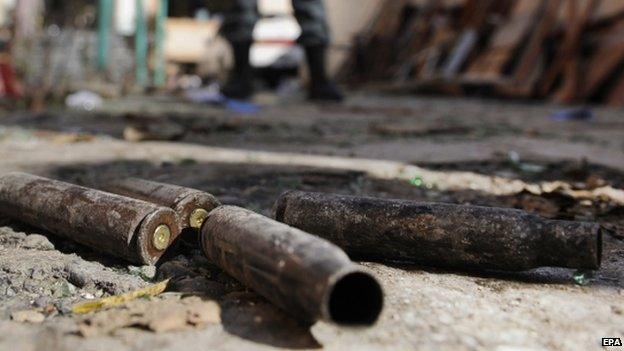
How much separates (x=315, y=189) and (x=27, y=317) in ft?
4.34

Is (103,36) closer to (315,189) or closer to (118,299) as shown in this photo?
(315,189)

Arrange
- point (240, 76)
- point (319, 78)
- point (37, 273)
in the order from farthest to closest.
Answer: point (319, 78) < point (240, 76) < point (37, 273)

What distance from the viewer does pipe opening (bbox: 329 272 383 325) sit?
41.6 inches

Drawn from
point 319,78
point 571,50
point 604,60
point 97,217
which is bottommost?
point 97,217

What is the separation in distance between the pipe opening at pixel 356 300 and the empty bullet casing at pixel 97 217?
0.52m

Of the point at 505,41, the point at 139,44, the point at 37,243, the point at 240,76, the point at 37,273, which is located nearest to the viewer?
the point at 37,273

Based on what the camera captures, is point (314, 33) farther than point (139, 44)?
No

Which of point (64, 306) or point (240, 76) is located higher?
point (240, 76)

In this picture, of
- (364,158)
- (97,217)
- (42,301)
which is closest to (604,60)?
(364,158)

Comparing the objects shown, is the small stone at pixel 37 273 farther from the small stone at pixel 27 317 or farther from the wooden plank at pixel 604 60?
the wooden plank at pixel 604 60

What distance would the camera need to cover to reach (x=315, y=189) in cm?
234

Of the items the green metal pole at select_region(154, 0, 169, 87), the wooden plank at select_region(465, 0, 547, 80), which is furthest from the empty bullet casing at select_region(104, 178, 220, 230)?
the green metal pole at select_region(154, 0, 169, 87)

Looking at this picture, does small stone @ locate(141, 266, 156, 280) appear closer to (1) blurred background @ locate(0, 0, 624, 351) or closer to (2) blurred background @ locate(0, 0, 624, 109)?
(1) blurred background @ locate(0, 0, 624, 351)

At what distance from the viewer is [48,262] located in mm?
1446
